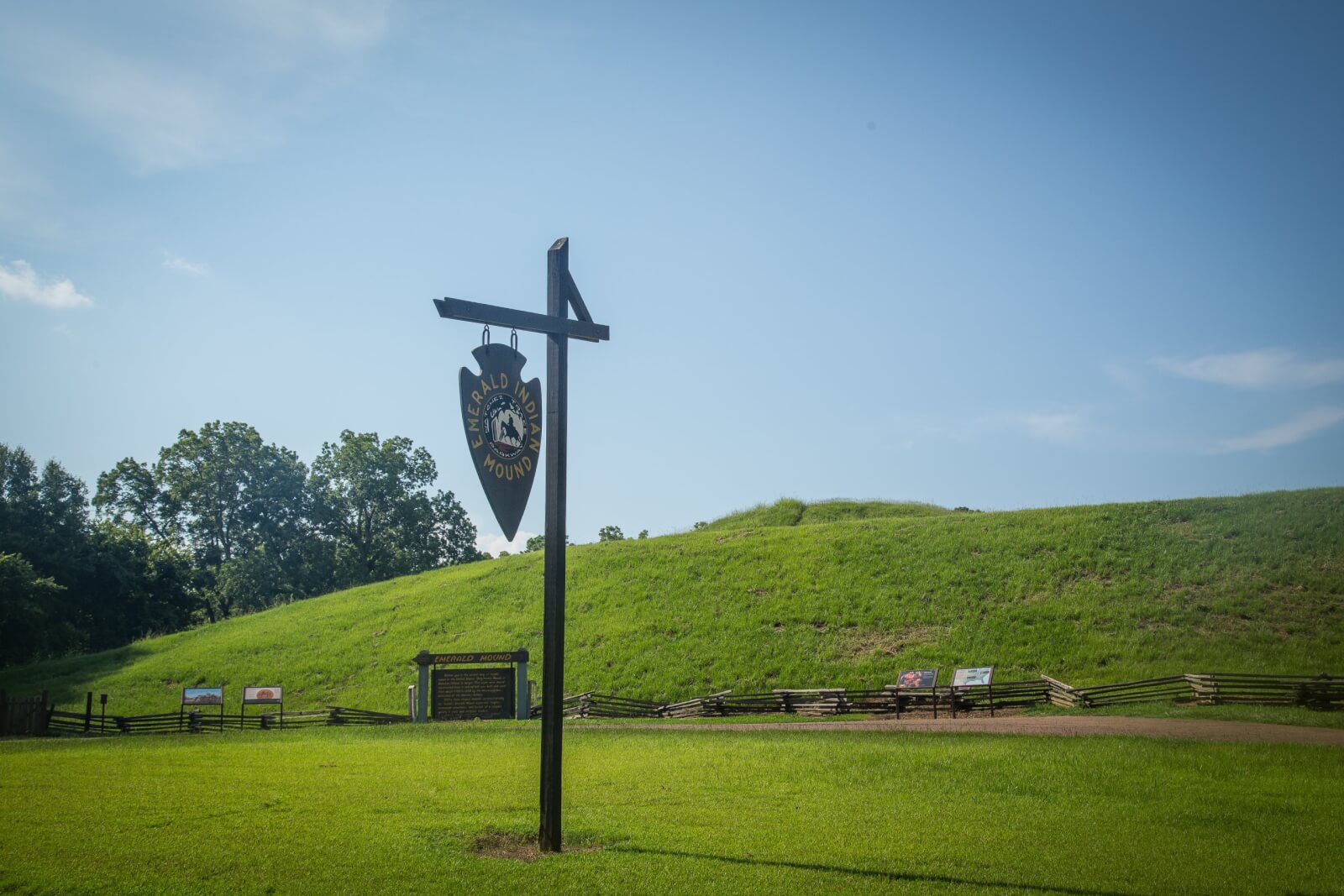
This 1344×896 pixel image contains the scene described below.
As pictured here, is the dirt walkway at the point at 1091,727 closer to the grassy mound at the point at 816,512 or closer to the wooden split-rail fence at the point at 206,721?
the wooden split-rail fence at the point at 206,721

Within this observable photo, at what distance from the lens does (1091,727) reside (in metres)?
23.7

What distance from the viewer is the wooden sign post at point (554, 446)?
1106 centimetres

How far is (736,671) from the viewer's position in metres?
40.1

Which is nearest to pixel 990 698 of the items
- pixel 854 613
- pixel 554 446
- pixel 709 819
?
pixel 854 613

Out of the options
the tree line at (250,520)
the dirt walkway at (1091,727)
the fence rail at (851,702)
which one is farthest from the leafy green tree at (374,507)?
the dirt walkway at (1091,727)

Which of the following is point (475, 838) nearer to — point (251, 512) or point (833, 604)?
point (833, 604)

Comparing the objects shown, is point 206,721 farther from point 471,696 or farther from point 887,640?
point 887,640

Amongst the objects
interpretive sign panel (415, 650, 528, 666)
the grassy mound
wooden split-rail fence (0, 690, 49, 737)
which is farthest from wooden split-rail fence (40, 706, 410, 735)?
the grassy mound

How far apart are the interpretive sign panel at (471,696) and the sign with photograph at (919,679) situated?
1363 centimetres

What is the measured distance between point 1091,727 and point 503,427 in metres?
18.9

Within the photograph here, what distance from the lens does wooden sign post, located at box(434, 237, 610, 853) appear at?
1106 cm

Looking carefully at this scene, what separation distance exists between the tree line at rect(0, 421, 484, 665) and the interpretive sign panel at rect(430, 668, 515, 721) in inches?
1940

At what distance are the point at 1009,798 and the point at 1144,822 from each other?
2.23 metres

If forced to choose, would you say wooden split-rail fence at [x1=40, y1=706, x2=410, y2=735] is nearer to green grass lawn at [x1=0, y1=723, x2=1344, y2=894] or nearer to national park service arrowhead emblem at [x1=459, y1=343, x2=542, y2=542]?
green grass lawn at [x1=0, y1=723, x2=1344, y2=894]
